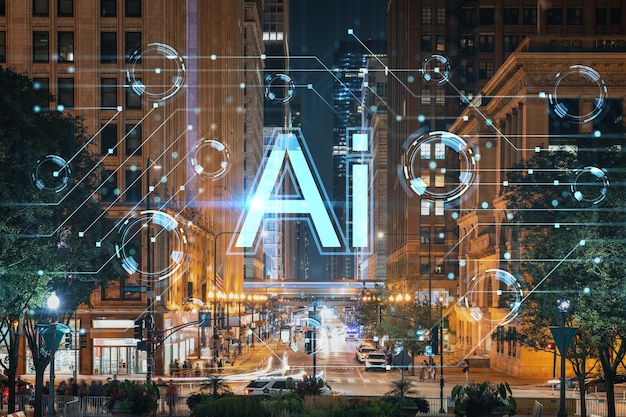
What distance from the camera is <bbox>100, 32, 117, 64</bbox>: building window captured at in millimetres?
74188

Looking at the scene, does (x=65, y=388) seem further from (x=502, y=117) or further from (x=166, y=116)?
(x=502, y=117)

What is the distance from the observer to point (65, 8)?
73.8m

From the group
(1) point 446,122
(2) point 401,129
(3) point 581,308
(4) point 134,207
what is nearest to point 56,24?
(4) point 134,207

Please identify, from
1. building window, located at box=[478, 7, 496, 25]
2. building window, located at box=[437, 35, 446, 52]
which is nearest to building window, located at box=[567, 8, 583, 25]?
building window, located at box=[478, 7, 496, 25]

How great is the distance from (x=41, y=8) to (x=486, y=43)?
64.1m

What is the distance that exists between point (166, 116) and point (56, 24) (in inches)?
430

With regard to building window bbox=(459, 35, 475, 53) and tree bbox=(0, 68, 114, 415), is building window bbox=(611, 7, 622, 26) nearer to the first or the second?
building window bbox=(459, 35, 475, 53)

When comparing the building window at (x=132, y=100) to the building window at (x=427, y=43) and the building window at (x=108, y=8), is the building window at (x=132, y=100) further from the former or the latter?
the building window at (x=427, y=43)

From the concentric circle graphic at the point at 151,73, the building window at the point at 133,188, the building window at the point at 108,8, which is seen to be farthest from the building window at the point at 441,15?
the building window at the point at 133,188

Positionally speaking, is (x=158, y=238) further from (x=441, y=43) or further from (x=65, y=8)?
(x=441, y=43)

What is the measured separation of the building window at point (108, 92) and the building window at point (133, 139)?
2113 mm

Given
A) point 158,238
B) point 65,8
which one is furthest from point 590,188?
point 65,8

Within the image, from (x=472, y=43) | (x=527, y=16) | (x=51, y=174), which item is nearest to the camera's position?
(x=51, y=174)

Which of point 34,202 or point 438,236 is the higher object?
point 438,236
